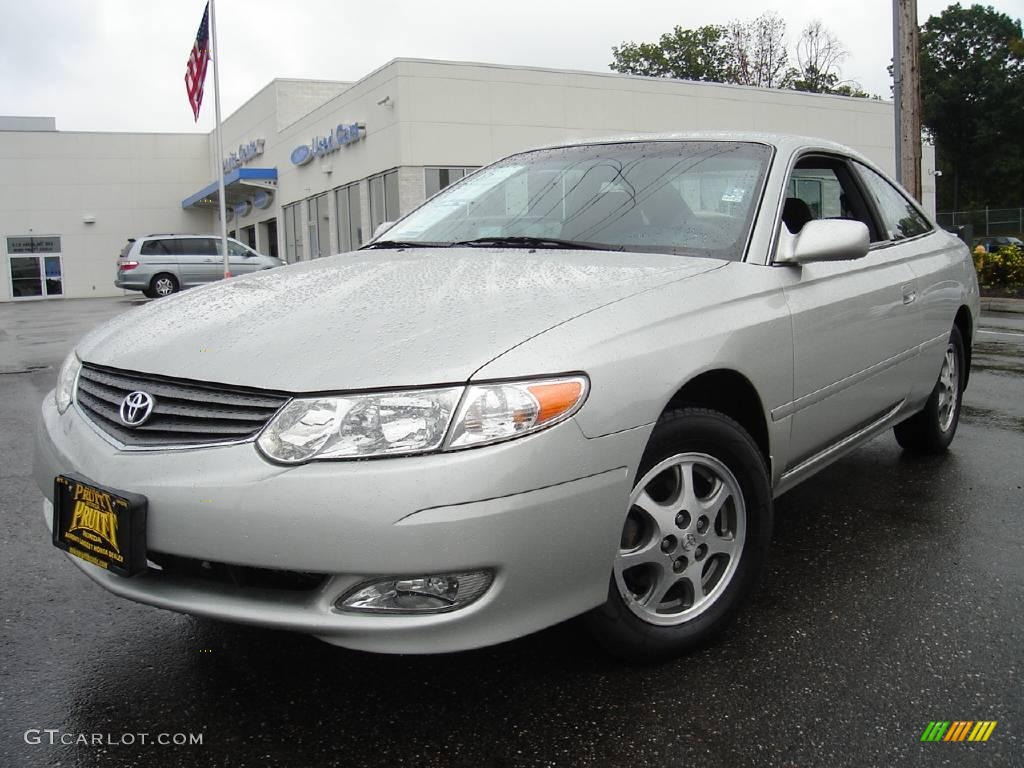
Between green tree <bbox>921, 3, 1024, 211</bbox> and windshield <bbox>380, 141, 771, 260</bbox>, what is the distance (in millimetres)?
60370

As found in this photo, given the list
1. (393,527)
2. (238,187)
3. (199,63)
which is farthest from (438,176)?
(393,527)

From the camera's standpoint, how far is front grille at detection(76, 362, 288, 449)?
82.0 inches

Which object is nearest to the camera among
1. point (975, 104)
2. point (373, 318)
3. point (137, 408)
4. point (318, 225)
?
point (137, 408)

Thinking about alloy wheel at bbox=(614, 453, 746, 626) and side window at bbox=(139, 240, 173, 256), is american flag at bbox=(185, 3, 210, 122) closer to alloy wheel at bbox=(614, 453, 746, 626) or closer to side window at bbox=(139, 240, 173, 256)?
side window at bbox=(139, 240, 173, 256)

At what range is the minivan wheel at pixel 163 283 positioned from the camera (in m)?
27.0

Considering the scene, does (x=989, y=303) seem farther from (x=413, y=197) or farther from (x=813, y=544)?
(x=413, y=197)

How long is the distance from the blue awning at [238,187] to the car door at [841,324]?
32.0 metres

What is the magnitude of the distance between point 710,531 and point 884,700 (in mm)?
591

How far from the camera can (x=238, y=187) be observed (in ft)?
118

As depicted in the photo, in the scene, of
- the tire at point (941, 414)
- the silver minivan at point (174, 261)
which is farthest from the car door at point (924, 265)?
the silver minivan at point (174, 261)

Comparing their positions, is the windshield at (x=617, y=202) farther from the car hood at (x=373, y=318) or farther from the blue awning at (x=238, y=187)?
the blue awning at (x=238, y=187)

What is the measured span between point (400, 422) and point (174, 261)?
2706 centimetres

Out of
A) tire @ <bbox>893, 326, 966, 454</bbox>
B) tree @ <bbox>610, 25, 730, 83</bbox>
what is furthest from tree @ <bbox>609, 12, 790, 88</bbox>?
tire @ <bbox>893, 326, 966, 454</bbox>

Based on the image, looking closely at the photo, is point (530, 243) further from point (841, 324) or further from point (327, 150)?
point (327, 150)
